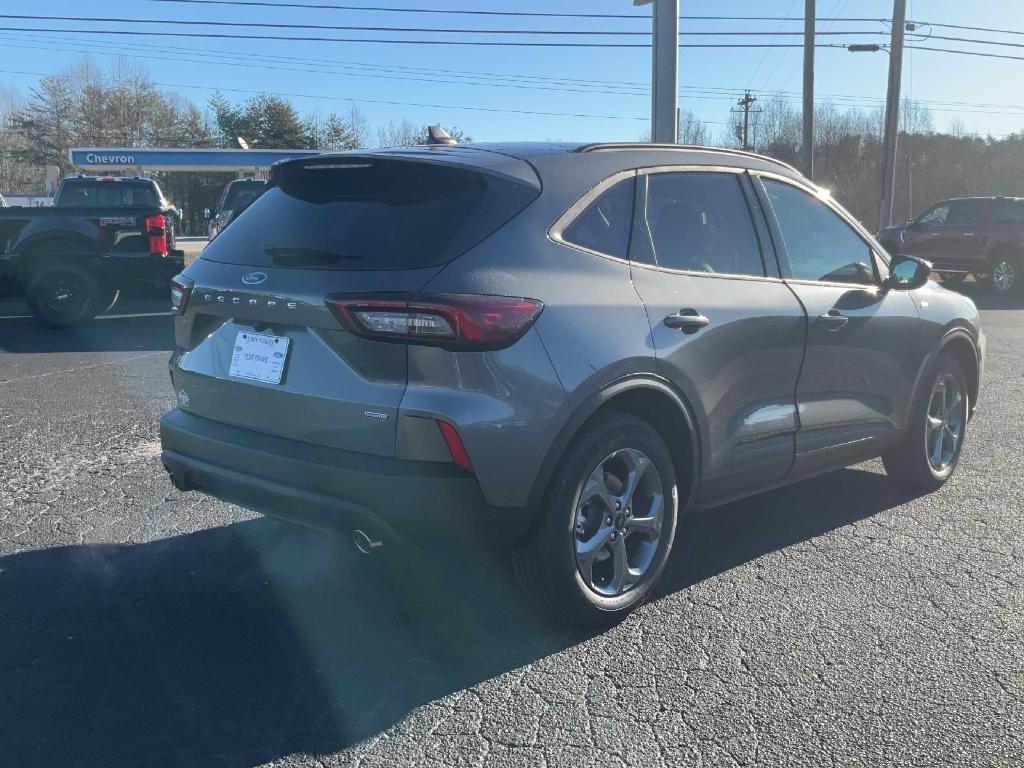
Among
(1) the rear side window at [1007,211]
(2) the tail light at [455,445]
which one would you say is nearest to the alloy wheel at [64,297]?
(2) the tail light at [455,445]

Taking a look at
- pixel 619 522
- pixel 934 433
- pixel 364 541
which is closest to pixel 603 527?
pixel 619 522

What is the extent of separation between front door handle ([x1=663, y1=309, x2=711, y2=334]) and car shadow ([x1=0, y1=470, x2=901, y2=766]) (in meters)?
1.10

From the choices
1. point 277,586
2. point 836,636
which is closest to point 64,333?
point 277,586

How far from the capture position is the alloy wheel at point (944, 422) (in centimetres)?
535

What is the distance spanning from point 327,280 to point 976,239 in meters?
18.1

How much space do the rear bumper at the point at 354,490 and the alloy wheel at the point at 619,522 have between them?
38 cm

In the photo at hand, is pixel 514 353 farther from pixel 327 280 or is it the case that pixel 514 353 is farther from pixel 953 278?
pixel 953 278

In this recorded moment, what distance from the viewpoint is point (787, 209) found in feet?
15.0

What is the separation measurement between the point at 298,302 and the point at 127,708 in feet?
4.54

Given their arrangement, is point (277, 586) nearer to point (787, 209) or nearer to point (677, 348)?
point (677, 348)

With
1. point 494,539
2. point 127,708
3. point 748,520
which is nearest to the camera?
point 127,708

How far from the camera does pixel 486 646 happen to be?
348 cm

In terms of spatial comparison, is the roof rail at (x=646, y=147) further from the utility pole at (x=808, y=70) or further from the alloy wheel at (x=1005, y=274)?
the utility pole at (x=808, y=70)

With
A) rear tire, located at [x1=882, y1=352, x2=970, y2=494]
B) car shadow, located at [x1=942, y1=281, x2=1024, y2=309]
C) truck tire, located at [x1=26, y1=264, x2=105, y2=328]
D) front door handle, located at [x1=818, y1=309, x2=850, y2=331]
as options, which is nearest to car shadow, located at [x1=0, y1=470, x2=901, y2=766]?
rear tire, located at [x1=882, y1=352, x2=970, y2=494]
